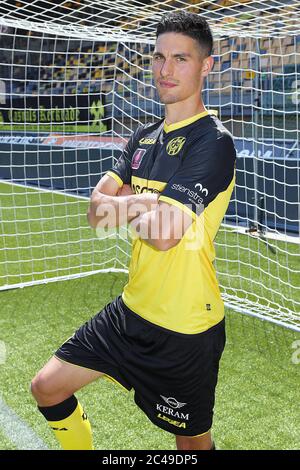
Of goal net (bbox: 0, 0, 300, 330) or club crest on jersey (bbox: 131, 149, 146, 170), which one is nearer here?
club crest on jersey (bbox: 131, 149, 146, 170)

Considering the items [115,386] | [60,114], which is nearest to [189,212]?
[115,386]

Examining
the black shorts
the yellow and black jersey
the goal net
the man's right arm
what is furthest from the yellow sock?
the goal net

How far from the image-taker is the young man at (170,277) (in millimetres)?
1648

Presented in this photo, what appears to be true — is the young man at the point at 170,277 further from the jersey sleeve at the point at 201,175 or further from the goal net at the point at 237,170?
the goal net at the point at 237,170

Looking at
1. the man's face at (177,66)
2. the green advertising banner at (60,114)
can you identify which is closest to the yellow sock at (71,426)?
the man's face at (177,66)

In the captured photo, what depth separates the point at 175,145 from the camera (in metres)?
1.76

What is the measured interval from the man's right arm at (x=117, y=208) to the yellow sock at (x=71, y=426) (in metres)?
0.68

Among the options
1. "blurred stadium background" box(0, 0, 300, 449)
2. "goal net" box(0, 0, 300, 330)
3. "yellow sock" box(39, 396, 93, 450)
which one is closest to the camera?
"yellow sock" box(39, 396, 93, 450)

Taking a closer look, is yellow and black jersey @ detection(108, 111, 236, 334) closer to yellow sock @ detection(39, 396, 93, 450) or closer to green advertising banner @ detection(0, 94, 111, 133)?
yellow sock @ detection(39, 396, 93, 450)

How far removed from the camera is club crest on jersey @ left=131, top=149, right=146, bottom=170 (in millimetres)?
1949

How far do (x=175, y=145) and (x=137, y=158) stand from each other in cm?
25

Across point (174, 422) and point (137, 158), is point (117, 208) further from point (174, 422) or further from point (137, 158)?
point (174, 422)

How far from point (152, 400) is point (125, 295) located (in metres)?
0.39
